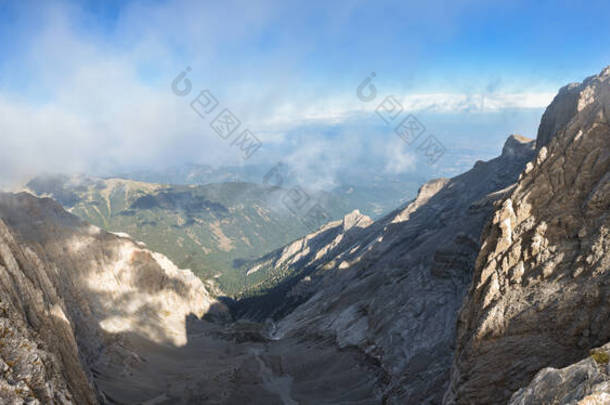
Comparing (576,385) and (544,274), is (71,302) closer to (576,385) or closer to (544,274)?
(544,274)

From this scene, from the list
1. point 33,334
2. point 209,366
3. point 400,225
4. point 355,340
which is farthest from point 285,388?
point 400,225

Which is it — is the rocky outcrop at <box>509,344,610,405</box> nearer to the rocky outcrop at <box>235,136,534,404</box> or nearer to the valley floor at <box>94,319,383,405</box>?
the rocky outcrop at <box>235,136,534,404</box>

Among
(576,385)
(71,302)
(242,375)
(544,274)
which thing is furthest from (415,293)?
(71,302)

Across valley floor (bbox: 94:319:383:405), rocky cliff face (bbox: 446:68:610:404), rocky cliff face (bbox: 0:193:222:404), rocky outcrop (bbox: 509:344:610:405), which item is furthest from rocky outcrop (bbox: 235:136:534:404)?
rocky cliff face (bbox: 0:193:222:404)

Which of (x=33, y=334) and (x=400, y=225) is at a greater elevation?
(x=33, y=334)

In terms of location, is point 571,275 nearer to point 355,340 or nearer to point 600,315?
point 600,315

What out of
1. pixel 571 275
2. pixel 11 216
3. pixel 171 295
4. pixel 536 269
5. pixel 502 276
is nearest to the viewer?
pixel 571 275
